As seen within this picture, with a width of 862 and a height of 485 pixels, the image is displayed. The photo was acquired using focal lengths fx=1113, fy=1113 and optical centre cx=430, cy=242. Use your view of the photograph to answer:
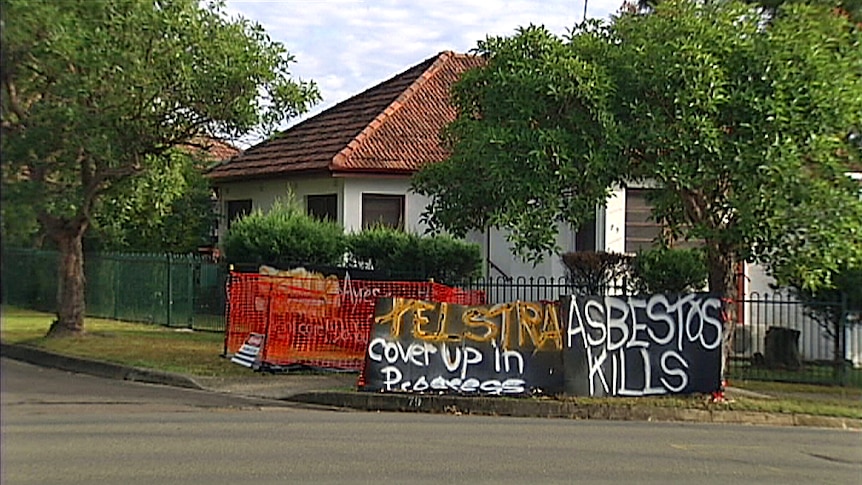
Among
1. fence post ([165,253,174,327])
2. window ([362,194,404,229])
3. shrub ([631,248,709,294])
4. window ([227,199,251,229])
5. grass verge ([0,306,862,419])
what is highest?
window ([362,194,404,229])

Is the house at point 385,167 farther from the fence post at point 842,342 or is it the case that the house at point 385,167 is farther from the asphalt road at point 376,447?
the asphalt road at point 376,447

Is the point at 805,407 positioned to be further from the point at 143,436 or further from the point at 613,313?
the point at 143,436

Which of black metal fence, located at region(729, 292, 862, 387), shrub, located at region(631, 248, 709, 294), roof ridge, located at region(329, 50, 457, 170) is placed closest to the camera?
black metal fence, located at region(729, 292, 862, 387)

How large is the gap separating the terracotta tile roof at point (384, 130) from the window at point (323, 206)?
1357mm

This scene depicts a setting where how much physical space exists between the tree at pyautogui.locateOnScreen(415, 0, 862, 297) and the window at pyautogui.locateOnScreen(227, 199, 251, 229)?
4777mm

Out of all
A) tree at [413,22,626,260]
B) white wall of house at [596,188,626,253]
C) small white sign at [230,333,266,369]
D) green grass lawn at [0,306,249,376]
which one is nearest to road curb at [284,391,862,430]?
tree at [413,22,626,260]

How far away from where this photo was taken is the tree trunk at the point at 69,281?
15.9 ft

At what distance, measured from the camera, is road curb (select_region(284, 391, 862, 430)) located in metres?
14.0

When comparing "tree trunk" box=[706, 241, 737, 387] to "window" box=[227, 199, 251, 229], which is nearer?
"tree trunk" box=[706, 241, 737, 387]

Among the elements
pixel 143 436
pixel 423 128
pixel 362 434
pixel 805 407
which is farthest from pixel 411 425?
pixel 423 128

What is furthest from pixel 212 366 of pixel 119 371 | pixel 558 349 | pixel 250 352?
pixel 558 349

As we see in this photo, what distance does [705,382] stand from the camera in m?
14.8

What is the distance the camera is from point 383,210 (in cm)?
2525

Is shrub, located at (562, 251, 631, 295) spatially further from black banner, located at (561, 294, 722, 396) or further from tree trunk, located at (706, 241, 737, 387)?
black banner, located at (561, 294, 722, 396)
